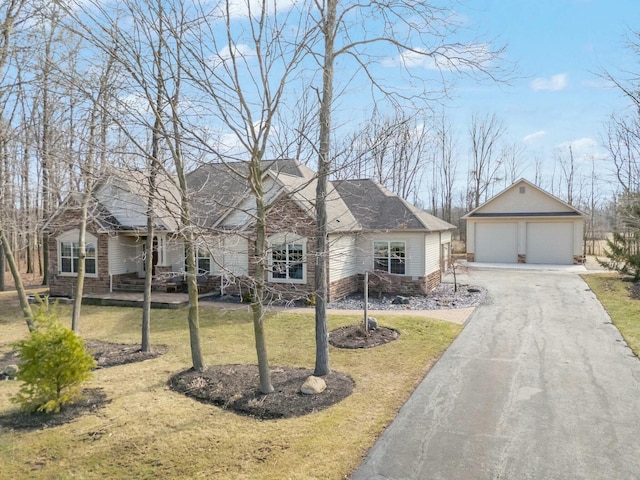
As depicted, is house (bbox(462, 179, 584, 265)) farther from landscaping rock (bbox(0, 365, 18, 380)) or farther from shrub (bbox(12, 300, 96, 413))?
shrub (bbox(12, 300, 96, 413))

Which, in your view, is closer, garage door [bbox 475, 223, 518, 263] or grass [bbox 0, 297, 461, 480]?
grass [bbox 0, 297, 461, 480]

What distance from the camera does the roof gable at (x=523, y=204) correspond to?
27125 millimetres

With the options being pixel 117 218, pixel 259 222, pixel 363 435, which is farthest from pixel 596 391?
pixel 117 218

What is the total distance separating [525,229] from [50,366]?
2714 cm

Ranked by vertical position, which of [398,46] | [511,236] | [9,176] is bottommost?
[511,236]

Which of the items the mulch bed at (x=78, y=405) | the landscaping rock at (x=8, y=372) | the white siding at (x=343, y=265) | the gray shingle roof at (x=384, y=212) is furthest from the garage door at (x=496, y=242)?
the landscaping rock at (x=8, y=372)

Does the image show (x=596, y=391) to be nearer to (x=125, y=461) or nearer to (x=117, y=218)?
(x=125, y=461)

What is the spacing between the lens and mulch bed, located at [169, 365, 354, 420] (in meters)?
6.46

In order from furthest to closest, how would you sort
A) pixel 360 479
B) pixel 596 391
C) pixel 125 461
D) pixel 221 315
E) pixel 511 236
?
pixel 511 236, pixel 221 315, pixel 596 391, pixel 125 461, pixel 360 479

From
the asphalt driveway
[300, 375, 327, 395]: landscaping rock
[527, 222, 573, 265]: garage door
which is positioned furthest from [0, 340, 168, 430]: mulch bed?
[527, 222, 573, 265]: garage door

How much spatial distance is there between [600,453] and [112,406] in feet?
21.4

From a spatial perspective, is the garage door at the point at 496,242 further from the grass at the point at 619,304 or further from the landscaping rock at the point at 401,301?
the landscaping rock at the point at 401,301

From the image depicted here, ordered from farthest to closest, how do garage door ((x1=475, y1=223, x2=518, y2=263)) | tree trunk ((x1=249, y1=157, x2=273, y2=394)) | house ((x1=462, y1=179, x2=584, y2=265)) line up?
garage door ((x1=475, y1=223, x2=518, y2=263))
house ((x1=462, y1=179, x2=584, y2=265))
tree trunk ((x1=249, y1=157, x2=273, y2=394))

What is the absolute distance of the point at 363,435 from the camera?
5645 mm
